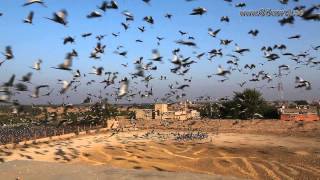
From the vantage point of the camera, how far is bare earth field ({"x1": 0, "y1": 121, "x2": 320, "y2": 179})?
1335 inches

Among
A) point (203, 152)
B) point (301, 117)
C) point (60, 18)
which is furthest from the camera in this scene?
point (301, 117)

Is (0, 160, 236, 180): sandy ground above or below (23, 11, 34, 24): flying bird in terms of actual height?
below

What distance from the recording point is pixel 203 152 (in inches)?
1736

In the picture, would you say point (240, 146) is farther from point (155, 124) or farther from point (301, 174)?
point (155, 124)

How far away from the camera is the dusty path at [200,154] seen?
34.9 metres

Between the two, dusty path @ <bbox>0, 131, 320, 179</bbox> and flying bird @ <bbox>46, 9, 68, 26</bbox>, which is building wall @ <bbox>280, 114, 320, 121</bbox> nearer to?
dusty path @ <bbox>0, 131, 320, 179</bbox>

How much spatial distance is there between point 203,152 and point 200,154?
1391 millimetres

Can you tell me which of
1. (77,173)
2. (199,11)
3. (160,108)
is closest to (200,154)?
(77,173)

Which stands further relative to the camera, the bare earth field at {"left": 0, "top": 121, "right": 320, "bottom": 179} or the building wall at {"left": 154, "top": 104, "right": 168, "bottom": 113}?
the building wall at {"left": 154, "top": 104, "right": 168, "bottom": 113}

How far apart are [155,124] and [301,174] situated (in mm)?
38721

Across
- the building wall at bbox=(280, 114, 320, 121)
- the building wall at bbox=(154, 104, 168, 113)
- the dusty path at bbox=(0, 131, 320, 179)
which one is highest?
the building wall at bbox=(154, 104, 168, 113)

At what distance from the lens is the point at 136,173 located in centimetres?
2361

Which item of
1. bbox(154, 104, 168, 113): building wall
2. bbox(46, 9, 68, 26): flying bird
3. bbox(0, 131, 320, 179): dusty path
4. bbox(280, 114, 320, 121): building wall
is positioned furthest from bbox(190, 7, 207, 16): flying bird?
bbox(154, 104, 168, 113): building wall

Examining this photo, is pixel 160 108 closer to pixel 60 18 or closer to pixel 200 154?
pixel 200 154
